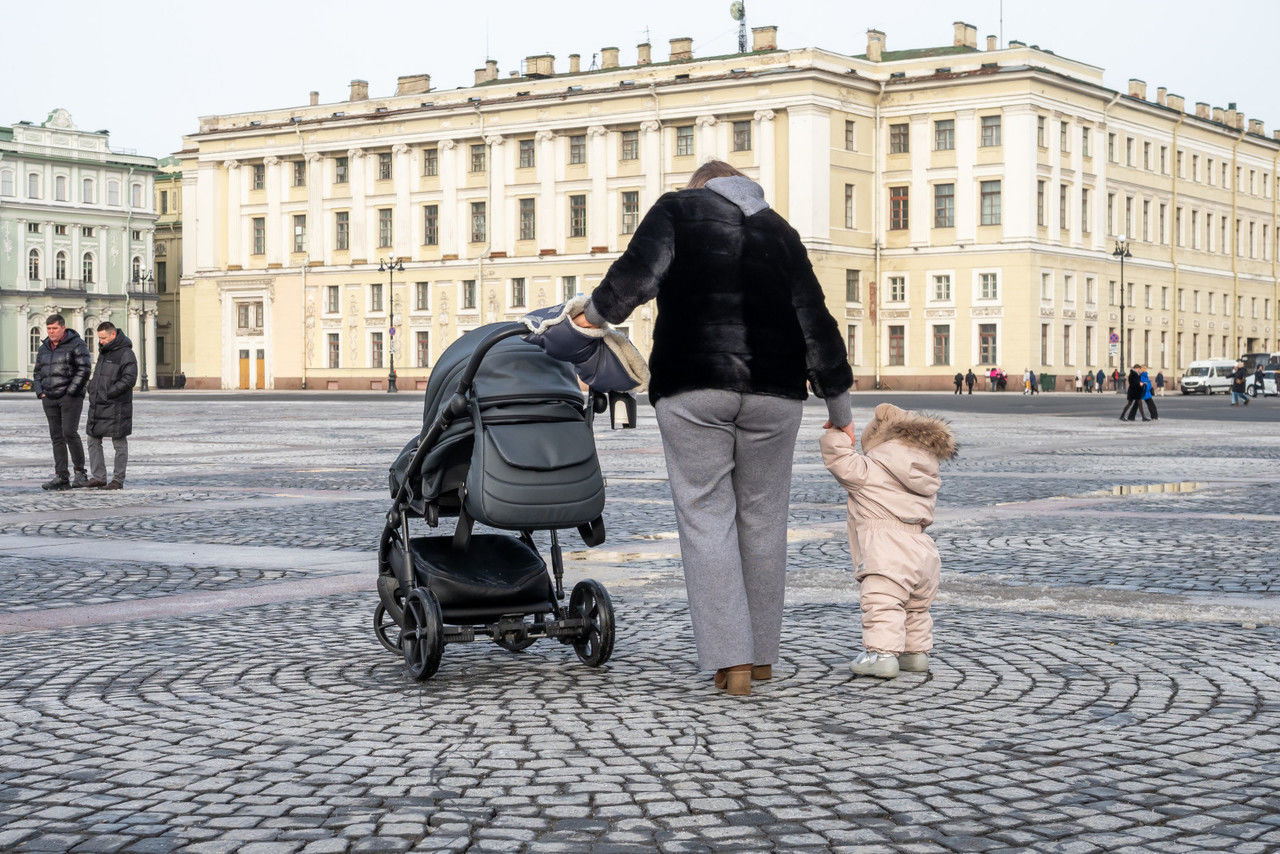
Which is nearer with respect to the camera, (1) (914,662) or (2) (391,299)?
(1) (914,662)

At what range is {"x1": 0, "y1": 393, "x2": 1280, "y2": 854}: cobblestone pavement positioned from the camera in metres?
4.31

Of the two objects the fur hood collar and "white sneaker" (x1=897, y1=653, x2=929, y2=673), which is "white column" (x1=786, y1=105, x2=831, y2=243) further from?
"white sneaker" (x1=897, y1=653, x2=929, y2=673)

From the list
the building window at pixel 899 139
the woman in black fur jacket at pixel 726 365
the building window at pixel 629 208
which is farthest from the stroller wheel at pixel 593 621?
the building window at pixel 629 208

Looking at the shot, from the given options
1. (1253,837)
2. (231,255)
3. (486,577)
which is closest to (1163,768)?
(1253,837)

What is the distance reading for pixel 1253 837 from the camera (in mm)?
4203

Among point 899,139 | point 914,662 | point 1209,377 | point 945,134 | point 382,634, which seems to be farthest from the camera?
point 899,139

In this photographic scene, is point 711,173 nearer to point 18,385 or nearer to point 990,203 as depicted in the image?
point 990,203

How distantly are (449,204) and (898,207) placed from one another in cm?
2197

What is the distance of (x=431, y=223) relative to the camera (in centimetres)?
8488

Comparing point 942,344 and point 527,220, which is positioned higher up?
point 527,220

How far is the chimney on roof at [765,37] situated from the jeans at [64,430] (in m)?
65.1

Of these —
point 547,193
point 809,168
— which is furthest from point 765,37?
point 547,193

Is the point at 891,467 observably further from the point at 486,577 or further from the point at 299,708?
the point at 299,708

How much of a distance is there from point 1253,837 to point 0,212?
103 m
